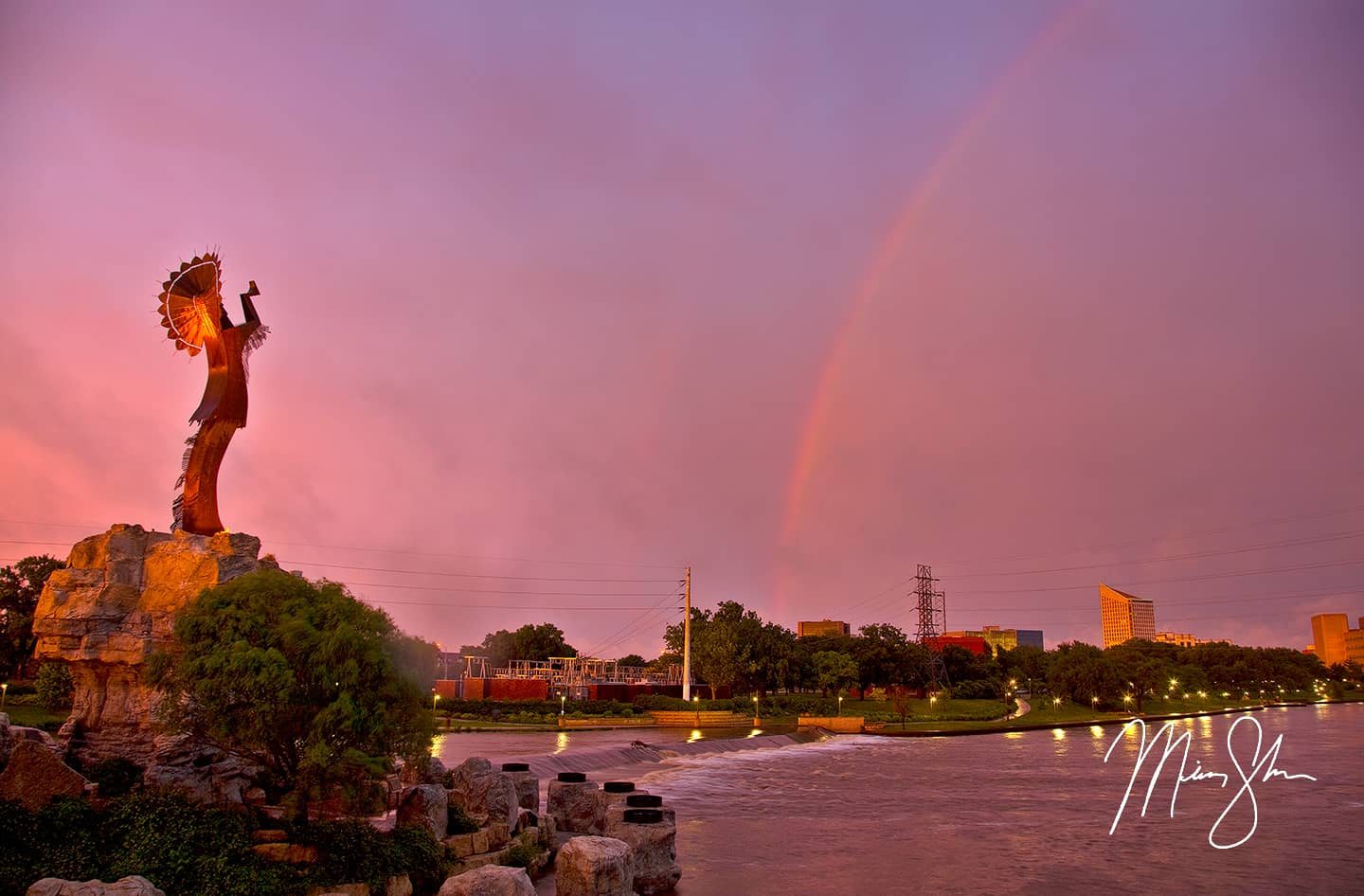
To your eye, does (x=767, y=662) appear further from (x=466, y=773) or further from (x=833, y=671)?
(x=466, y=773)

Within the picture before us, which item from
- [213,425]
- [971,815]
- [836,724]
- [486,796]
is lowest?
[836,724]

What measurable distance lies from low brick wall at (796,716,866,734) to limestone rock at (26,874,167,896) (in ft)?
245

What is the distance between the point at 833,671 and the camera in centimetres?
11912

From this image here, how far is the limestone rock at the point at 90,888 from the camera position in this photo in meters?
14.3

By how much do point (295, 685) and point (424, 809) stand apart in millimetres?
5344

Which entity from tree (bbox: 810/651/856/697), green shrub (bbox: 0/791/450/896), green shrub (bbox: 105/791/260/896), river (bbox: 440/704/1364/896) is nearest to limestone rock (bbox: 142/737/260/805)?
green shrub (bbox: 105/791/260/896)

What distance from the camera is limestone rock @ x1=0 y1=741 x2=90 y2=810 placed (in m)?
19.3

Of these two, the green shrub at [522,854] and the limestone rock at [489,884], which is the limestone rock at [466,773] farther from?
the limestone rock at [489,884]

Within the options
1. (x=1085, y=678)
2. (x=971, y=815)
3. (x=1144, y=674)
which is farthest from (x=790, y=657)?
(x=971, y=815)

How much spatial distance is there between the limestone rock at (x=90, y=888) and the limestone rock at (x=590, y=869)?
7971 millimetres

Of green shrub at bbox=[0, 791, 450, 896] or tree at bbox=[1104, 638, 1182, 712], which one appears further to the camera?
tree at bbox=[1104, 638, 1182, 712]

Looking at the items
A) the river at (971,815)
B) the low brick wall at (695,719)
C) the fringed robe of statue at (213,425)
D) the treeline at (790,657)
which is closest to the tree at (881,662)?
the treeline at (790,657)

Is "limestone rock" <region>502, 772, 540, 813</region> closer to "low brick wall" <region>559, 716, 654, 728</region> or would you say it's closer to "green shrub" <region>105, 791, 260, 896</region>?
"green shrub" <region>105, 791, 260, 896</region>

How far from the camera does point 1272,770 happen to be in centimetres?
5691
